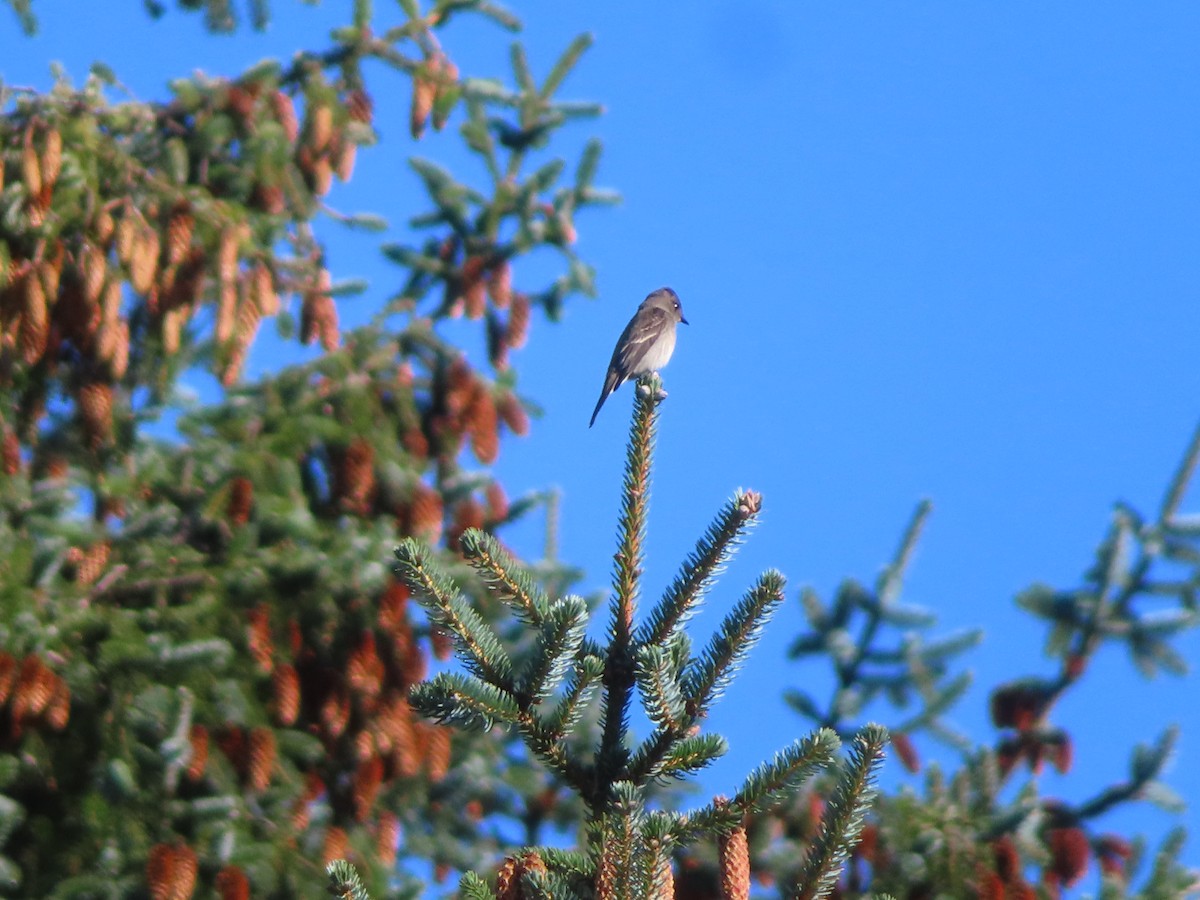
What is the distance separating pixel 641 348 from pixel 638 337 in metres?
0.11

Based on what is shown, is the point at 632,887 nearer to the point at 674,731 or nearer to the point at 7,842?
the point at 674,731

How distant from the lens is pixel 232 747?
525 cm

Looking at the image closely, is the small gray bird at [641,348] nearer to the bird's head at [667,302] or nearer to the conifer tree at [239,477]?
the bird's head at [667,302]

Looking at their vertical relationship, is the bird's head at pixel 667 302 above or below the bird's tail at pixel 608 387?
above

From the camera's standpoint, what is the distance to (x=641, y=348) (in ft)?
28.2

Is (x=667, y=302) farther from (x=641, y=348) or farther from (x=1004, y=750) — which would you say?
(x=1004, y=750)

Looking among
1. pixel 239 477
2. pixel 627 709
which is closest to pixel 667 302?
pixel 239 477

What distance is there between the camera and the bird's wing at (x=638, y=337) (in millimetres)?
8484

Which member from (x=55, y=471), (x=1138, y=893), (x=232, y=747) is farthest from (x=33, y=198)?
(x=1138, y=893)

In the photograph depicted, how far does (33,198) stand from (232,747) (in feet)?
7.09

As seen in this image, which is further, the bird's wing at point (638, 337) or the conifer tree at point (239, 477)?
the bird's wing at point (638, 337)

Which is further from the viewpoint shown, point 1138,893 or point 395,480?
point 395,480

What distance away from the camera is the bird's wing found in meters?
8.48

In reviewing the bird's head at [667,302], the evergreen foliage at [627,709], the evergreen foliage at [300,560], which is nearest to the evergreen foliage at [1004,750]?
the evergreen foliage at [300,560]
